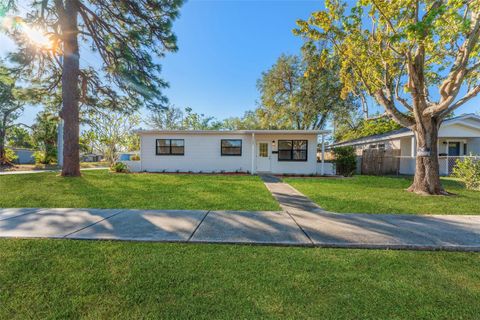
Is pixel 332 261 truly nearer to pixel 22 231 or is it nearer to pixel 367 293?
pixel 367 293

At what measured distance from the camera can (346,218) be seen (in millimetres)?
4383

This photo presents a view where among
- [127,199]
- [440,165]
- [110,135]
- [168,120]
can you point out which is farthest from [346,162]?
[168,120]

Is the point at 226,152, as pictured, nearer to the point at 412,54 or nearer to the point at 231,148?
the point at 231,148

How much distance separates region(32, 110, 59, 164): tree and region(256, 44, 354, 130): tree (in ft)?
64.9

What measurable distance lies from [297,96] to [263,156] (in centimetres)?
896

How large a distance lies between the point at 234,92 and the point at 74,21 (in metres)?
17.5

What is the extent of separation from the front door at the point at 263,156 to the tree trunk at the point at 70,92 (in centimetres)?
985

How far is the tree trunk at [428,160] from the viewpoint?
718cm

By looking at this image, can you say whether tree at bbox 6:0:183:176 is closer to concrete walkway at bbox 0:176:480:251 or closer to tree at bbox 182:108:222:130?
concrete walkway at bbox 0:176:480:251

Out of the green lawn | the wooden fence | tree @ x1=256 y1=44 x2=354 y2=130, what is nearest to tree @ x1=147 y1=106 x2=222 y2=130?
tree @ x1=256 y1=44 x2=354 y2=130

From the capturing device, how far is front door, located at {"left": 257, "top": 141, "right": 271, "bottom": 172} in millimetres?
13469

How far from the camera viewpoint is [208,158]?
44.4ft

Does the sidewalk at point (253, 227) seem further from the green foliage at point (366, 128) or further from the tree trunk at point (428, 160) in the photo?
the green foliage at point (366, 128)

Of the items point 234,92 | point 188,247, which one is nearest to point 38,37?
point 188,247
